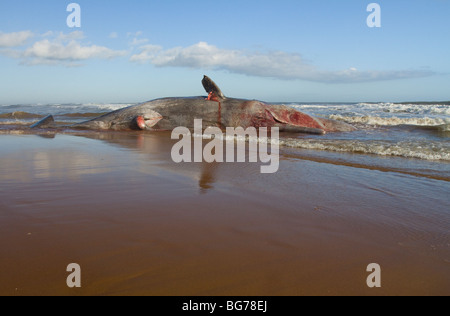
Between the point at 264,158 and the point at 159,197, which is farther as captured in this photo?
the point at 264,158

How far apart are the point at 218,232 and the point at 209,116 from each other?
717cm

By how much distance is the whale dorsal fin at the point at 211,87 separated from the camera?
29.4 ft

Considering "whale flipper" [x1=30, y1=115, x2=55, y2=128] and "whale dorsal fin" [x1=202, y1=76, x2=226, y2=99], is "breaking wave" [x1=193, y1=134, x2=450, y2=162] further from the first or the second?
"whale flipper" [x1=30, y1=115, x2=55, y2=128]

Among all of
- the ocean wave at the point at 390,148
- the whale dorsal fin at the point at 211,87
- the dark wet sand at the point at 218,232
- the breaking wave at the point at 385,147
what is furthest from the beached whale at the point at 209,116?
the dark wet sand at the point at 218,232

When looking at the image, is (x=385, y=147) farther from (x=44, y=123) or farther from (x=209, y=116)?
(x=44, y=123)

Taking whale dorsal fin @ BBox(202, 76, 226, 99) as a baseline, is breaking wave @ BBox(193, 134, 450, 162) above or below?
below

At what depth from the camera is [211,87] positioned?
9211 mm

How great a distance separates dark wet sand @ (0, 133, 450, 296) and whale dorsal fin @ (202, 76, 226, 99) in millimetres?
5342

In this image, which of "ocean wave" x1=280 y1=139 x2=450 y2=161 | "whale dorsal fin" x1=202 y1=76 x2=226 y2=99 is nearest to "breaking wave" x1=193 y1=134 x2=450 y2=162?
"ocean wave" x1=280 y1=139 x2=450 y2=161

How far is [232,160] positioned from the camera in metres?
5.06

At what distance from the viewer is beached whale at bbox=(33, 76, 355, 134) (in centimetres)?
920
